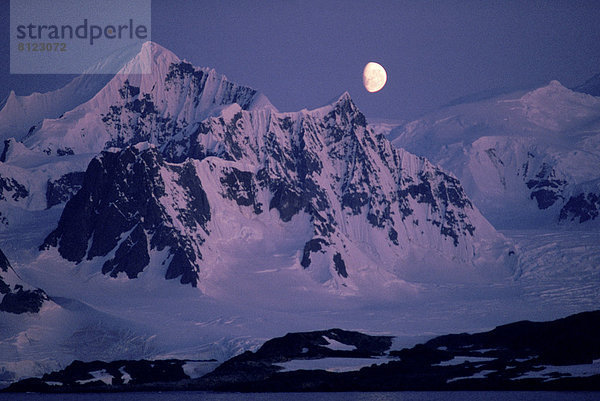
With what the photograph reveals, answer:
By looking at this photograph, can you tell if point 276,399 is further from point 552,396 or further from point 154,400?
point 552,396

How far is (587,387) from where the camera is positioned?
199m

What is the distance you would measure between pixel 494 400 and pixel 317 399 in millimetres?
29990

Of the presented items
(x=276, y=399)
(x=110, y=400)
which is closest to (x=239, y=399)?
(x=276, y=399)

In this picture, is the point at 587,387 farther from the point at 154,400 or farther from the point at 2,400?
the point at 2,400

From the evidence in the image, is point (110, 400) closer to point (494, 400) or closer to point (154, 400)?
point (154, 400)

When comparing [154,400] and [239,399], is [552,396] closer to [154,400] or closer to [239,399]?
[239,399]

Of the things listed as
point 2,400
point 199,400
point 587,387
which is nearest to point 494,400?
point 587,387

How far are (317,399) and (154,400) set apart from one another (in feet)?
91.5

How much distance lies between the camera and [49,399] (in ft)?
656

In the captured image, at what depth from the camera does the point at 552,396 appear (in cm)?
19050

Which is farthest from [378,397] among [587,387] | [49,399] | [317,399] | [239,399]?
[49,399]

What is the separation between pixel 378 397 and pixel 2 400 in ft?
209

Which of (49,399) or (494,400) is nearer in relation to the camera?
(494,400)

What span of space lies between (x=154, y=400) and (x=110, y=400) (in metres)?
7.50
